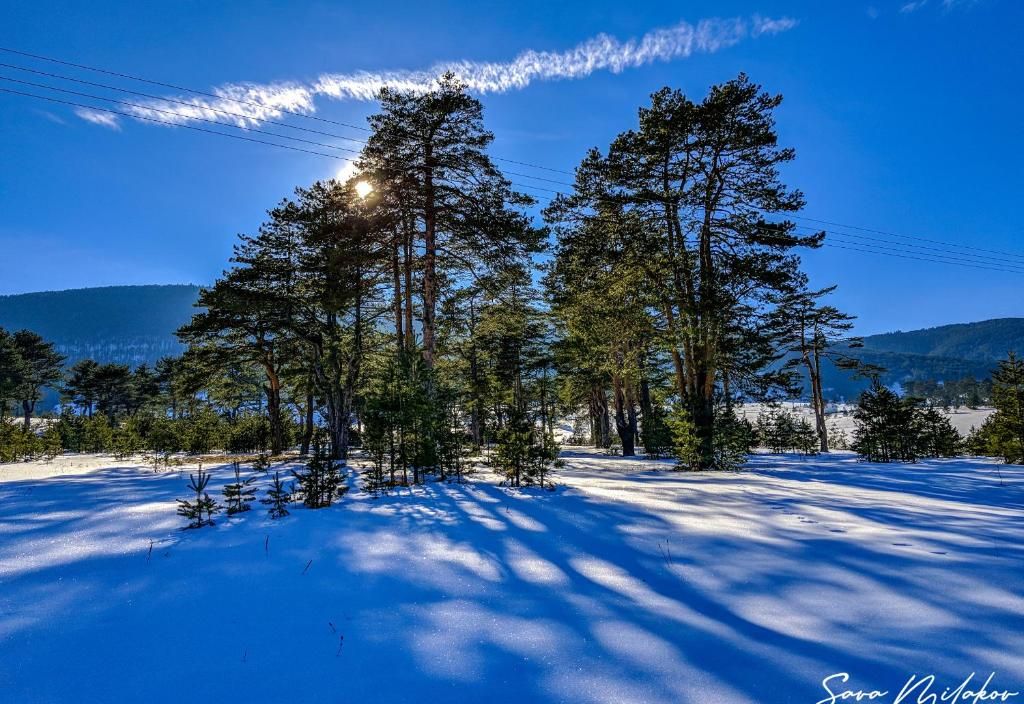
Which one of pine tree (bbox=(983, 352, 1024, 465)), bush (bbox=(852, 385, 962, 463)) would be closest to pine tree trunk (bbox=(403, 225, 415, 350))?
bush (bbox=(852, 385, 962, 463))

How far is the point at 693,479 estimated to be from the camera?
33.4 ft

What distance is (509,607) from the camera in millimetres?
2932

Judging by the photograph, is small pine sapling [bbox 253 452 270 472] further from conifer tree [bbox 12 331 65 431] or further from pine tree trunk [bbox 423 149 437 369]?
conifer tree [bbox 12 331 65 431]

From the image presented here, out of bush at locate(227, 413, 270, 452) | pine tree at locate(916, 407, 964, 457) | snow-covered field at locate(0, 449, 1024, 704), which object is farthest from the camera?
bush at locate(227, 413, 270, 452)

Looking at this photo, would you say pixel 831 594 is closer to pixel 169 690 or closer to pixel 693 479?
pixel 169 690

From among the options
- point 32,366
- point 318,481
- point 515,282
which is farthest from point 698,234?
point 32,366

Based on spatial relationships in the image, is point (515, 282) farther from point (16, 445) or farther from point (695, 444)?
point (16, 445)

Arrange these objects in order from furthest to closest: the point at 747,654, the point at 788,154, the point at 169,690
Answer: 1. the point at 788,154
2. the point at 747,654
3. the point at 169,690

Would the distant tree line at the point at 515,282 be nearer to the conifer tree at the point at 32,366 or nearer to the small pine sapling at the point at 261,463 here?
the small pine sapling at the point at 261,463

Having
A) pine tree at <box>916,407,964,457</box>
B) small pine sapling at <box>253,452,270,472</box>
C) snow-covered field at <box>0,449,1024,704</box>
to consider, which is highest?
small pine sapling at <box>253,452,270,472</box>

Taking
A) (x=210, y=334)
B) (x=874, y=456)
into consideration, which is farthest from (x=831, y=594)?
(x=210, y=334)

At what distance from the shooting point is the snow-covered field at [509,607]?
2.11 m

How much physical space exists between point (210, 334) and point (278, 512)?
690 inches

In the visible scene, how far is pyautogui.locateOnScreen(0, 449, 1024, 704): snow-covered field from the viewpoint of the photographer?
2.11m
